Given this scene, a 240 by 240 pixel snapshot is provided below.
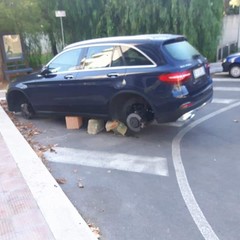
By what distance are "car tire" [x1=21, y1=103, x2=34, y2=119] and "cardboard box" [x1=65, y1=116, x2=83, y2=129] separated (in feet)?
4.32

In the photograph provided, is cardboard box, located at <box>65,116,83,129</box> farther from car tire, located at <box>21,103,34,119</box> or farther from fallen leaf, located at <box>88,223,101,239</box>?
fallen leaf, located at <box>88,223,101,239</box>

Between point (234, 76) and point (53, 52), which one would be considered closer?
point (234, 76)

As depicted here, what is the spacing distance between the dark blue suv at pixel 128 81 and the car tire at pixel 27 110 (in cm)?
60

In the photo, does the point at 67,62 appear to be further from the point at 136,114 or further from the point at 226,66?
the point at 226,66

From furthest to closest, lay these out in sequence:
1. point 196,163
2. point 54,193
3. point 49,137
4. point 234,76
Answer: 1. point 234,76
2. point 49,137
3. point 196,163
4. point 54,193

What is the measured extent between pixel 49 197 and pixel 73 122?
3195mm

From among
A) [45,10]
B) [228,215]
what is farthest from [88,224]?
[45,10]

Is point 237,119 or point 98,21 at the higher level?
point 98,21

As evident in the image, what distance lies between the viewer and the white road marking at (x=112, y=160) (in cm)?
505

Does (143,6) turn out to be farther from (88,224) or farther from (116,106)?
(88,224)

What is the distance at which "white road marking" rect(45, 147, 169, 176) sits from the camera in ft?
16.6

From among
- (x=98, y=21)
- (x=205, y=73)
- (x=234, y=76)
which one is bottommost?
(x=234, y=76)

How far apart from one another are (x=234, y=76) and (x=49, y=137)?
310 inches

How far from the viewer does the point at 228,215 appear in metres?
3.73
